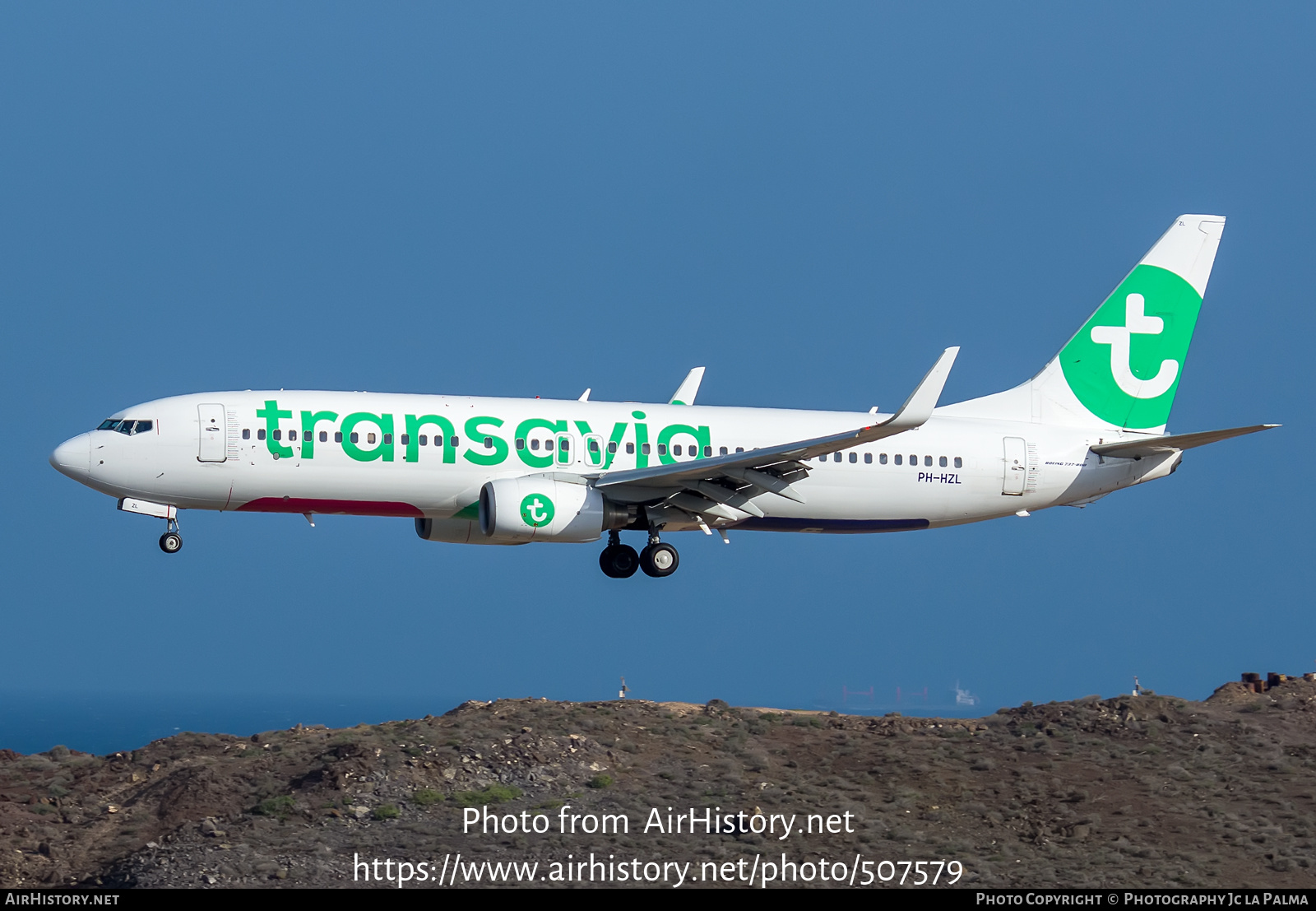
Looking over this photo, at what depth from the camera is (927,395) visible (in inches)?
1342

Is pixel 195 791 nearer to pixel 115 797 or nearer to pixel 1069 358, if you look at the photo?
pixel 115 797

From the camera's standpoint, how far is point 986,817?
37.7 metres

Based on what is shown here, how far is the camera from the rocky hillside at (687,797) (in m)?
34.1

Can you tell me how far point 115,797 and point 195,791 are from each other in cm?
289

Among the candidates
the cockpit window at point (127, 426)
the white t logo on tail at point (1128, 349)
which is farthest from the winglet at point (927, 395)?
the cockpit window at point (127, 426)

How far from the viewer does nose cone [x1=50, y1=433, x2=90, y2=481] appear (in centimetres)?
3669

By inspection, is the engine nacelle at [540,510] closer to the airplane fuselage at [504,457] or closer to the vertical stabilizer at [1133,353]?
the airplane fuselage at [504,457]

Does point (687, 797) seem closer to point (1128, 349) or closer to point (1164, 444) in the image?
point (1164, 444)

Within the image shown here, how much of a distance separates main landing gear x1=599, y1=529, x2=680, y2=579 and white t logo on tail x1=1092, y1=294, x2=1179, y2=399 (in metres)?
14.8

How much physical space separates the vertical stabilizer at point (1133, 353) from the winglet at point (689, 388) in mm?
7099

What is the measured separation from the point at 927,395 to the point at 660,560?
9.13m

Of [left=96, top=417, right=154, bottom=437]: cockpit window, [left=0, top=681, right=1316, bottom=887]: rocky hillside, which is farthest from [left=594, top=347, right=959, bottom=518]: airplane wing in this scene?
[left=96, top=417, right=154, bottom=437]: cockpit window

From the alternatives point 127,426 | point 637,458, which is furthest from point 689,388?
point 127,426

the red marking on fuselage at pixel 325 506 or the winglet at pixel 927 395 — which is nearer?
the winglet at pixel 927 395
